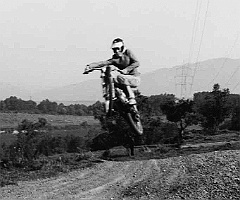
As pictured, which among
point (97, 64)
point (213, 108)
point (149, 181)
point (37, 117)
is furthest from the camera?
point (37, 117)

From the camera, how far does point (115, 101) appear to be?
6.18 m

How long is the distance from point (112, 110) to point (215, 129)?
3935cm

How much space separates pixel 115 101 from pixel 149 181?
1876 centimetres

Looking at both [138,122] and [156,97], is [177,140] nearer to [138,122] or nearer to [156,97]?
[156,97]

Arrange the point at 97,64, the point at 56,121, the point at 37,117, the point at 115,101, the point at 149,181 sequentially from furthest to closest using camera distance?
the point at 56,121 < the point at 37,117 < the point at 149,181 < the point at 115,101 < the point at 97,64

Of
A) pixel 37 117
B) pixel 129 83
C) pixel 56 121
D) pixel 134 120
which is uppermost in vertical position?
pixel 37 117

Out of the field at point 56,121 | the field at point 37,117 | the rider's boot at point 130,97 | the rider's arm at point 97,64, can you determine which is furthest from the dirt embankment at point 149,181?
the field at point 37,117

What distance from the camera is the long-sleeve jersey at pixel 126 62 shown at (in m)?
6.12

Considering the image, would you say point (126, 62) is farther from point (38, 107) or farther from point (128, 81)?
point (38, 107)

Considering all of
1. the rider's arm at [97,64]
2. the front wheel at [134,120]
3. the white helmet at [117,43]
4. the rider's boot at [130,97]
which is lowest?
the front wheel at [134,120]

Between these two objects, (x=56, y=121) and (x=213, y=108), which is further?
(x=56, y=121)

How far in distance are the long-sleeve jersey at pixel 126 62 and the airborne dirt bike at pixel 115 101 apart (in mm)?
78

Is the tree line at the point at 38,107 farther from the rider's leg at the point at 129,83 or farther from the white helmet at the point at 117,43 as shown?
the white helmet at the point at 117,43

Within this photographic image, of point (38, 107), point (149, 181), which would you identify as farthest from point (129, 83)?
point (38, 107)
